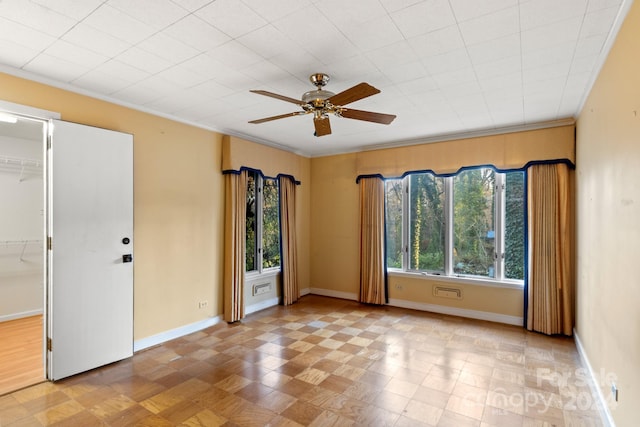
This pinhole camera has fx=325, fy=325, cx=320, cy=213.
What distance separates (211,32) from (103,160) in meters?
1.87

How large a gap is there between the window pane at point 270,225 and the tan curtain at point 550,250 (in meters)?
3.73

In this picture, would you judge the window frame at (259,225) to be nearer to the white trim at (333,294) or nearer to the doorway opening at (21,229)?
the white trim at (333,294)

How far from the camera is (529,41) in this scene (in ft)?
7.46

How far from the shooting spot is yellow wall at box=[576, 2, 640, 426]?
5.88ft

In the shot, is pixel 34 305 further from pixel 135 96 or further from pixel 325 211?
pixel 325 211

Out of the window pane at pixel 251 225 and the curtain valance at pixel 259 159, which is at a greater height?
the curtain valance at pixel 259 159

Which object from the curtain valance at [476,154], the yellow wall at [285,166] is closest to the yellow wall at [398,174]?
the curtain valance at [476,154]

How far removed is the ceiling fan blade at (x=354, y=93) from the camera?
2.25m

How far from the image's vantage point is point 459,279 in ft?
15.6

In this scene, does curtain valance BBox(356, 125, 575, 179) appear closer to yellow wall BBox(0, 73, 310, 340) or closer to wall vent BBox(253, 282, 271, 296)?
wall vent BBox(253, 282, 271, 296)

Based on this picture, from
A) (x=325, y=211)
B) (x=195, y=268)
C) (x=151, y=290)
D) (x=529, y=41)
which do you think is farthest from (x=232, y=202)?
(x=529, y=41)

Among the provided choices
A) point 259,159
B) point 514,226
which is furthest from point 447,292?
point 259,159

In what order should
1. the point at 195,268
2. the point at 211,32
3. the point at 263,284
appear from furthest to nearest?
the point at 263,284 < the point at 195,268 < the point at 211,32

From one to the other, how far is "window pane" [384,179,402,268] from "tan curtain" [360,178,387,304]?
0.17 meters
